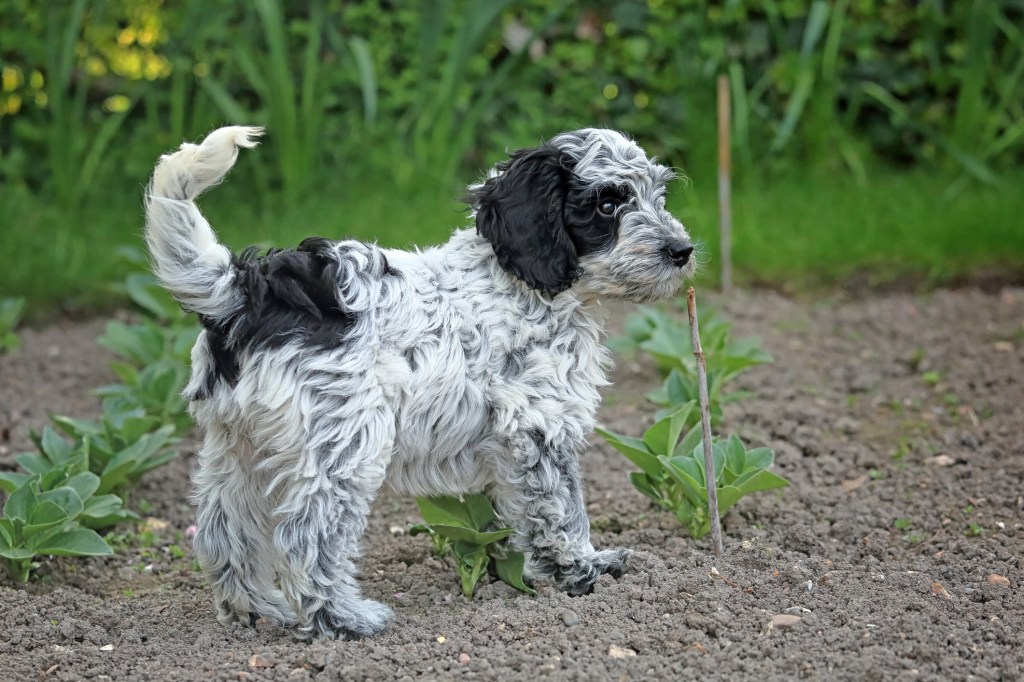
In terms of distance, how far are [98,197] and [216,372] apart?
5.89 m

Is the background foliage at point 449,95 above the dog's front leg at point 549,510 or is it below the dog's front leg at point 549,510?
above

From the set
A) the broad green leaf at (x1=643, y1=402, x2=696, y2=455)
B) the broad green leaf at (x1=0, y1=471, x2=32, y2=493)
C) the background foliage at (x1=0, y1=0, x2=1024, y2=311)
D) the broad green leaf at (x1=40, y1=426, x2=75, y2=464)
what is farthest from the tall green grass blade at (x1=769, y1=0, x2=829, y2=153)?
the broad green leaf at (x1=0, y1=471, x2=32, y2=493)

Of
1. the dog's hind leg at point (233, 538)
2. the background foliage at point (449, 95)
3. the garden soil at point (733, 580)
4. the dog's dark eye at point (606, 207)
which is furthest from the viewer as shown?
the background foliage at point (449, 95)

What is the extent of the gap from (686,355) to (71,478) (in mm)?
2680

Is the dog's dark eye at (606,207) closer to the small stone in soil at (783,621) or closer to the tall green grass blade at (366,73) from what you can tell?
the small stone in soil at (783,621)

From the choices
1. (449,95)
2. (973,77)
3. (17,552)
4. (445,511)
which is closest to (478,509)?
(445,511)

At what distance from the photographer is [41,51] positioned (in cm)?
850

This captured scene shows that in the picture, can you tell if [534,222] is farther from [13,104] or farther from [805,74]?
[13,104]

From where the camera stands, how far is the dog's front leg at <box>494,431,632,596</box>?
12.2ft

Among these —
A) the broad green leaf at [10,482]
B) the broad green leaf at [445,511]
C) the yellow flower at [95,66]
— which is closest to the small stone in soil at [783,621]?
the broad green leaf at [445,511]

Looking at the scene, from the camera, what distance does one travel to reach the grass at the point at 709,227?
754cm

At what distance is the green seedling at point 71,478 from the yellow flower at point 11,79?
5.02 m

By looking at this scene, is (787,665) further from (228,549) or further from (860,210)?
(860,210)

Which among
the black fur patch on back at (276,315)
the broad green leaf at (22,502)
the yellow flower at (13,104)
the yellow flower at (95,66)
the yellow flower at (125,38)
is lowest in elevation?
the broad green leaf at (22,502)
